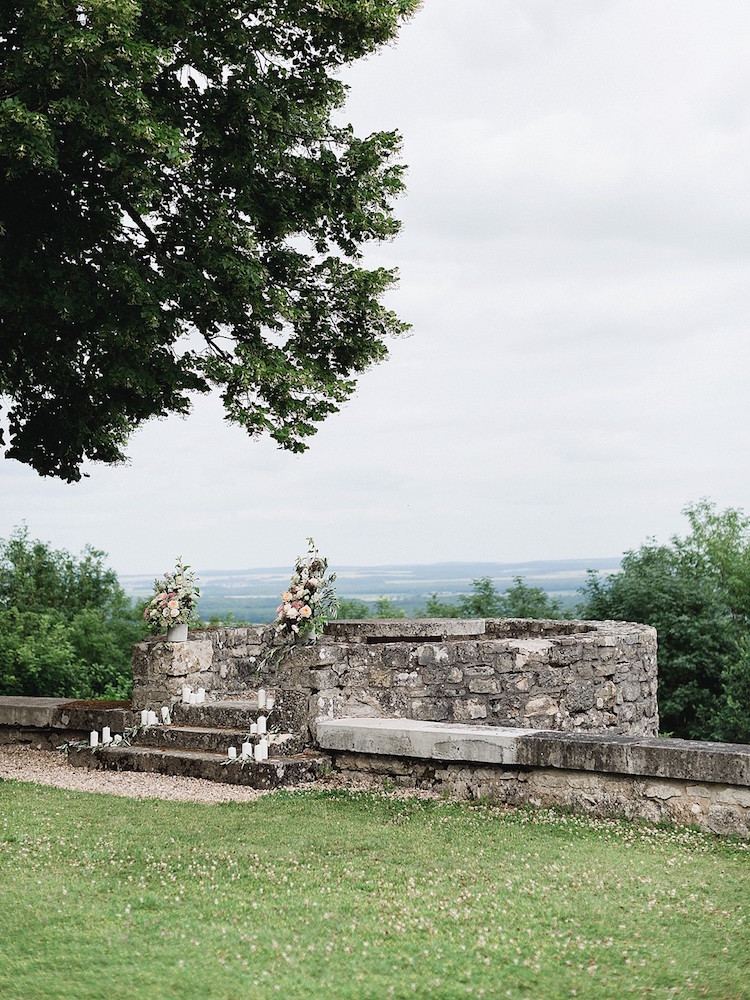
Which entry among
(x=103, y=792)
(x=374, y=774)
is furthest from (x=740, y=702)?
(x=103, y=792)

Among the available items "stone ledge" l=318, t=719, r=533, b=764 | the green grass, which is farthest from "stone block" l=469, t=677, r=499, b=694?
the green grass

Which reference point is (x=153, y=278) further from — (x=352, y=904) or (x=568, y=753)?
(x=352, y=904)

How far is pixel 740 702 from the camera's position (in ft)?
54.4

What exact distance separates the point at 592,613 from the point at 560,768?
12.2 m

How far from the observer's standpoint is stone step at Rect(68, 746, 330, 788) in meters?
8.99

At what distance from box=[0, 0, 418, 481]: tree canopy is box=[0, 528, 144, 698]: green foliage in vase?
4.71m

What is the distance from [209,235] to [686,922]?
934 cm

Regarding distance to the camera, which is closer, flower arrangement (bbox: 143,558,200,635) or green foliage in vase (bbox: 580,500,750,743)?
flower arrangement (bbox: 143,558,200,635)

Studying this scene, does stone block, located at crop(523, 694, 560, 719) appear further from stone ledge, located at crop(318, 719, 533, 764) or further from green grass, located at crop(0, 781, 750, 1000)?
green grass, located at crop(0, 781, 750, 1000)

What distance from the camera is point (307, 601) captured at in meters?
9.81

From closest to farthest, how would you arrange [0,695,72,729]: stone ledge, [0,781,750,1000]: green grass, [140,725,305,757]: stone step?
[0,781,750,1000]: green grass
[140,725,305,757]: stone step
[0,695,72,729]: stone ledge

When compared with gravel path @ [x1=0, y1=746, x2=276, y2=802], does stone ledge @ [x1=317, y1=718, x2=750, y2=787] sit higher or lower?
higher

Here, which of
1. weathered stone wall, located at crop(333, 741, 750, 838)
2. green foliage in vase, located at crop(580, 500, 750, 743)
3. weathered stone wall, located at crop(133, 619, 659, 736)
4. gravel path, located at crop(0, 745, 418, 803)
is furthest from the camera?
green foliage in vase, located at crop(580, 500, 750, 743)

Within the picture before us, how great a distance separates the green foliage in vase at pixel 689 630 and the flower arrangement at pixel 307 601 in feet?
30.8
